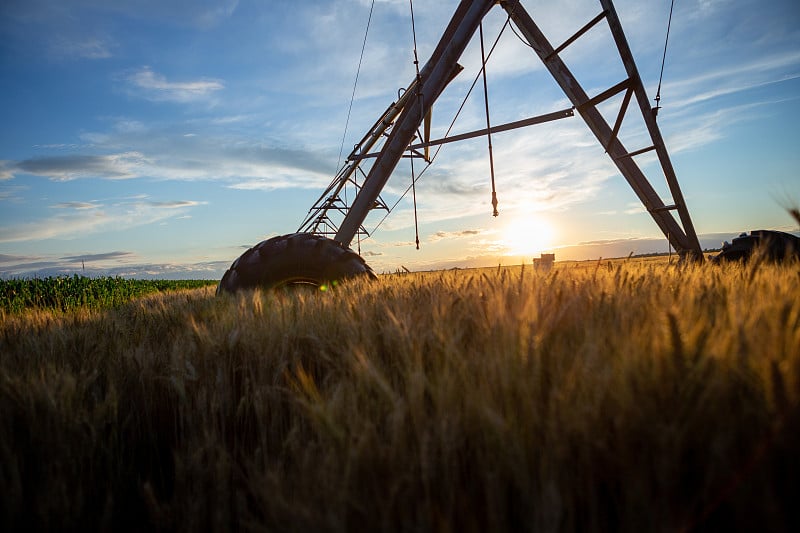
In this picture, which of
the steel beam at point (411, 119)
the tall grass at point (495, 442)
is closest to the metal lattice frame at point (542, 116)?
the steel beam at point (411, 119)

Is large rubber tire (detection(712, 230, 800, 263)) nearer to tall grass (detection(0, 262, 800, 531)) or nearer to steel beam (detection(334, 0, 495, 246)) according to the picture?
steel beam (detection(334, 0, 495, 246))

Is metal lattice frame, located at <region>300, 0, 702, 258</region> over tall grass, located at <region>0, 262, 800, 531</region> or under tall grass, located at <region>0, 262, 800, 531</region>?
over

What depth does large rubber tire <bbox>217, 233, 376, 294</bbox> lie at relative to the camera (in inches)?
146

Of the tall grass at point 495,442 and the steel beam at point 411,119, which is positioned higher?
the steel beam at point 411,119

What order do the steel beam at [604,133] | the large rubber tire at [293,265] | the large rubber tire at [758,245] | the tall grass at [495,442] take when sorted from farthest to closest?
1. the steel beam at [604,133]
2. the large rubber tire at [758,245]
3. the large rubber tire at [293,265]
4. the tall grass at [495,442]

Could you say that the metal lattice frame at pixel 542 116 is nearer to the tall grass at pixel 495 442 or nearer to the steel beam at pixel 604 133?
the steel beam at pixel 604 133

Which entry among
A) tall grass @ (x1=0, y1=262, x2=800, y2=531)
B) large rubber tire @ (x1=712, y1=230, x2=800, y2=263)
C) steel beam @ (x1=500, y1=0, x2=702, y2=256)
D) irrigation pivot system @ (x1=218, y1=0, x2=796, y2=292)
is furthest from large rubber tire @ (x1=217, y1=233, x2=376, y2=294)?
large rubber tire @ (x1=712, y1=230, x2=800, y2=263)

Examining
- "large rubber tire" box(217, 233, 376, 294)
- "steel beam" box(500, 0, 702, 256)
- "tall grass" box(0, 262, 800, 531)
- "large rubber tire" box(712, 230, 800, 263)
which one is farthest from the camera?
"steel beam" box(500, 0, 702, 256)

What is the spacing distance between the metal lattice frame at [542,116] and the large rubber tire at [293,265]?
113 cm

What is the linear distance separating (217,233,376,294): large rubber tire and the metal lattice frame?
44.4 inches

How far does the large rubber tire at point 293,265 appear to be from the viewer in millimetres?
3699

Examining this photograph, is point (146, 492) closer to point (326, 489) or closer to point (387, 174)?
point (326, 489)

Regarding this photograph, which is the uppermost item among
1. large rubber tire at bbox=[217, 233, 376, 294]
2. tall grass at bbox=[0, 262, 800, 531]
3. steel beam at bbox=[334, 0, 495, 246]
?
steel beam at bbox=[334, 0, 495, 246]

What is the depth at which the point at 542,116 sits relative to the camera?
5.71 metres
